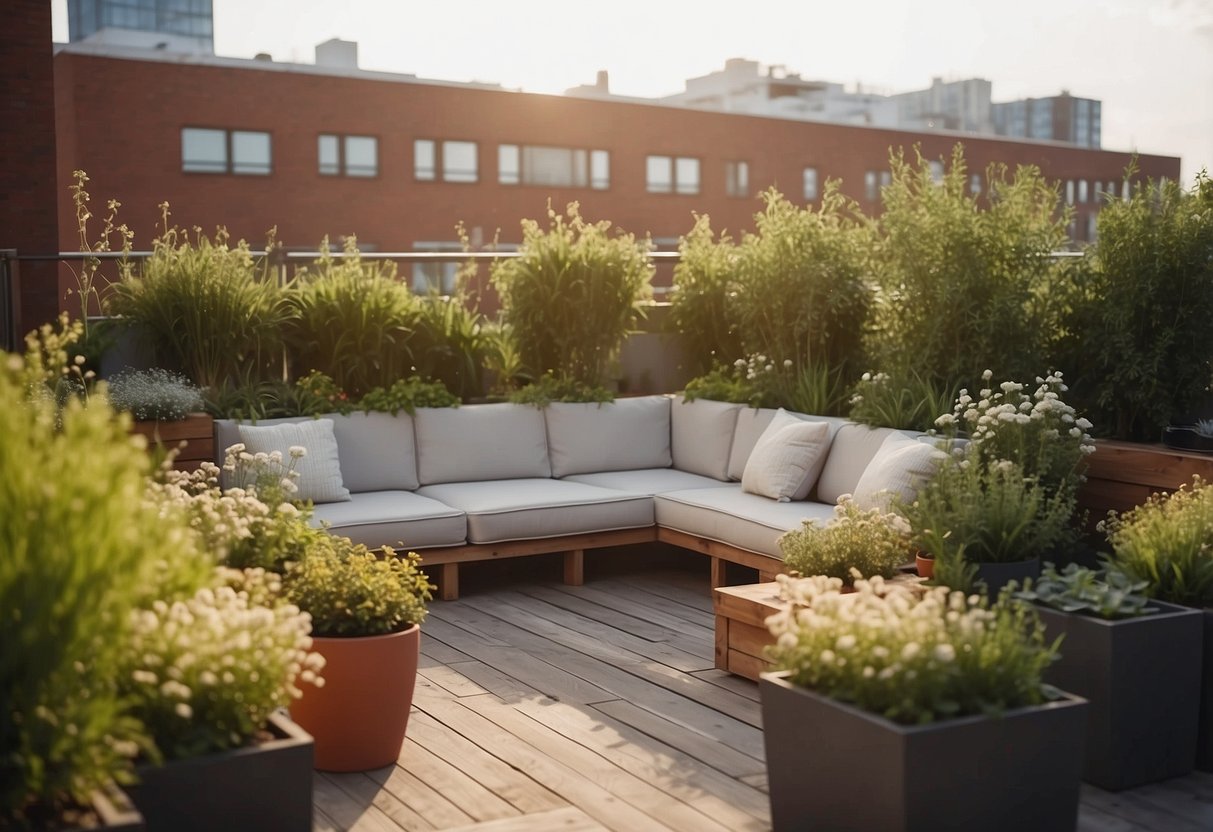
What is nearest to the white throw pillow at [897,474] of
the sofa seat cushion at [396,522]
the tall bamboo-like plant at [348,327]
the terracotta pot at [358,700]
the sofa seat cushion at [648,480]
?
the sofa seat cushion at [648,480]

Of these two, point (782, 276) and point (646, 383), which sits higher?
point (782, 276)

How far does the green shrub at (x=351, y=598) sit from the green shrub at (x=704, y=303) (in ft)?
13.3

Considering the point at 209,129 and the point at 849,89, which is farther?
the point at 849,89

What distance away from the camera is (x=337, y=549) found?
4184 mm

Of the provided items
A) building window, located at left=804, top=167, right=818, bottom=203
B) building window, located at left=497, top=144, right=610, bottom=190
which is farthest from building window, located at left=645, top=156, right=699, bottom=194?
building window, located at left=804, top=167, right=818, bottom=203

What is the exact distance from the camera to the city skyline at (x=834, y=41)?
21.6 ft

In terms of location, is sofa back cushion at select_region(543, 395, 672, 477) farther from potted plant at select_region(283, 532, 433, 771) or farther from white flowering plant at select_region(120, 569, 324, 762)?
white flowering plant at select_region(120, 569, 324, 762)

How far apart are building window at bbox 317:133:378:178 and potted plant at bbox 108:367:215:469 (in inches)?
816

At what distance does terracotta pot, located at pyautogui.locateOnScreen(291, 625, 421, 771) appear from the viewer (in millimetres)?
3814

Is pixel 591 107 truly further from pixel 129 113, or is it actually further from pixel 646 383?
pixel 646 383

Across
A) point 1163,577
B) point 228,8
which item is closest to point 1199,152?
point 1163,577

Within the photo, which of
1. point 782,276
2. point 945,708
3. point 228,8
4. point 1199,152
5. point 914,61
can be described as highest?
point 228,8

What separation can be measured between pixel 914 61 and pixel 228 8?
16054 mm

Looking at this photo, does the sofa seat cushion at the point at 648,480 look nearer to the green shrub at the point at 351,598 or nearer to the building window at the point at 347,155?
the green shrub at the point at 351,598
